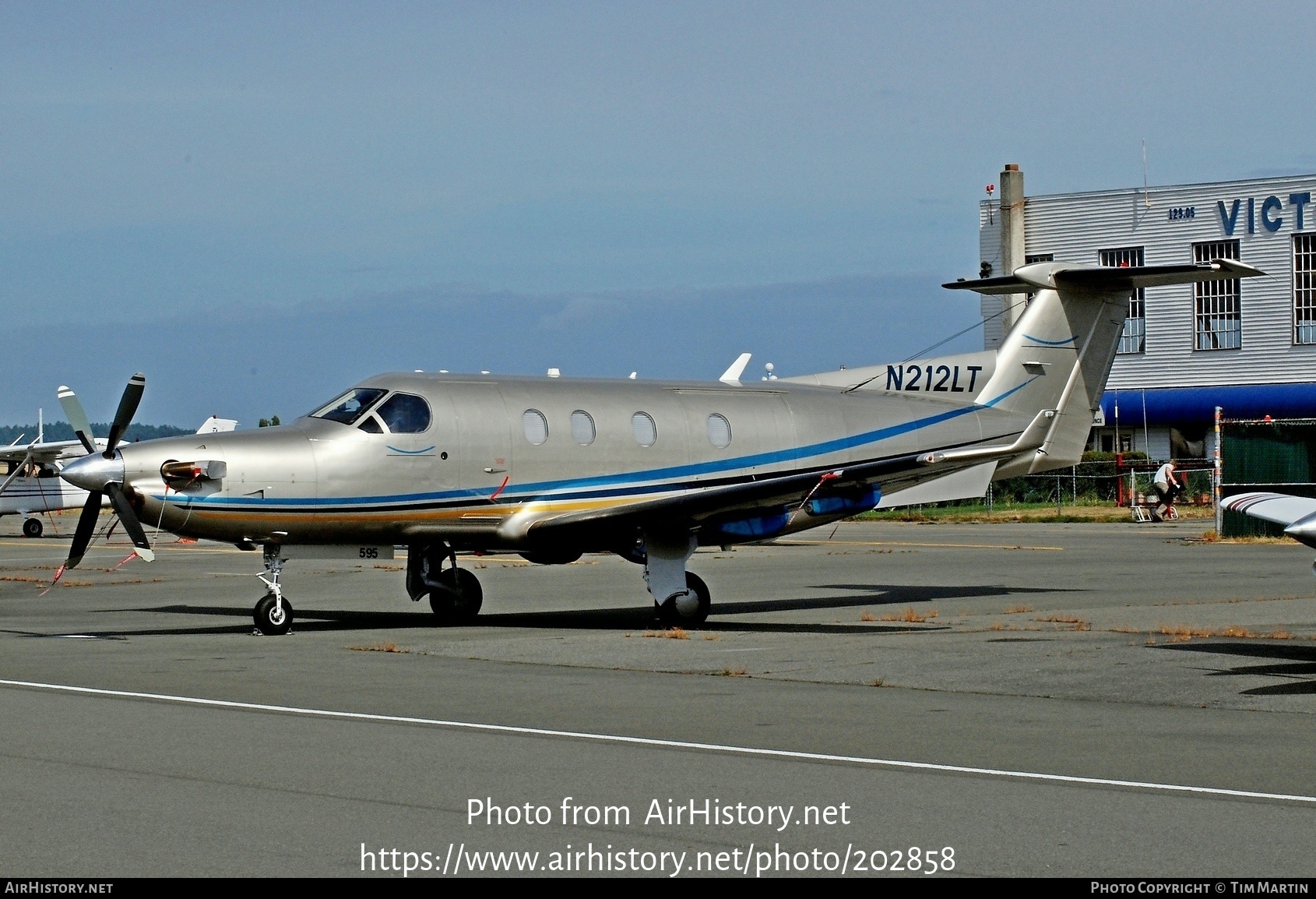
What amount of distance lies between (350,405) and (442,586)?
8.92 ft

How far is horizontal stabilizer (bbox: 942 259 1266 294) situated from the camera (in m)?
20.2

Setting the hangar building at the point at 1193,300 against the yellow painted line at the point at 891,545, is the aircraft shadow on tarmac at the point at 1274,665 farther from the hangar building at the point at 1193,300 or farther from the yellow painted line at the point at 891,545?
the hangar building at the point at 1193,300

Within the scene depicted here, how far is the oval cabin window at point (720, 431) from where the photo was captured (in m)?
20.8

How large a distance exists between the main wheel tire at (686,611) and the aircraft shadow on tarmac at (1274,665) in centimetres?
566

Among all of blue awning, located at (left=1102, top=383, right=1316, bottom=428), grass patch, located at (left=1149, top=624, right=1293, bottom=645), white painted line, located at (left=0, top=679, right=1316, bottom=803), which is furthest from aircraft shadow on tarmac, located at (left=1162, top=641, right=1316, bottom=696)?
blue awning, located at (left=1102, top=383, right=1316, bottom=428)

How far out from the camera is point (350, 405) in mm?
18906

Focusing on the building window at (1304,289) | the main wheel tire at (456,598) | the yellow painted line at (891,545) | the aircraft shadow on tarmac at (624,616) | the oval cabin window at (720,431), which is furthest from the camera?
the building window at (1304,289)

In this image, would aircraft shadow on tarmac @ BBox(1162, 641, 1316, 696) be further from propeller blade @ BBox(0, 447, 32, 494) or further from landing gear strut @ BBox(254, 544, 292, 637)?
propeller blade @ BBox(0, 447, 32, 494)

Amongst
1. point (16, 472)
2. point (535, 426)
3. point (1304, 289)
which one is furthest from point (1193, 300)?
point (16, 472)

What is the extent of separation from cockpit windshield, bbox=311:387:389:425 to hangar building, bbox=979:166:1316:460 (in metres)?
40.2

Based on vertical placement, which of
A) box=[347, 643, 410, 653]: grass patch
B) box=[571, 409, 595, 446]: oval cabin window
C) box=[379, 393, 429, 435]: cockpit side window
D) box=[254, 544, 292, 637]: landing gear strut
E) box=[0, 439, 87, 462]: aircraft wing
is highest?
box=[379, 393, 429, 435]: cockpit side window

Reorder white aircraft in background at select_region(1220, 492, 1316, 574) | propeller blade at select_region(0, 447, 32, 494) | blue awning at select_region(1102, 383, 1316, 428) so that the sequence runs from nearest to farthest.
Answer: white aircraft in background at select_region(1220, 492, 1316, 574)
propeller blade at select_region(0, 447, 32, 494)
blue awning at select_region(1102, 383, 1316, 428)

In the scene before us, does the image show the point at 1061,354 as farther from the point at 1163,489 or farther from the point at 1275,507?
the point at 1163,489

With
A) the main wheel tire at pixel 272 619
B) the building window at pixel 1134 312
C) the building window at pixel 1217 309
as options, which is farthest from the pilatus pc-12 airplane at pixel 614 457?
the building window at pixel 1134 312
